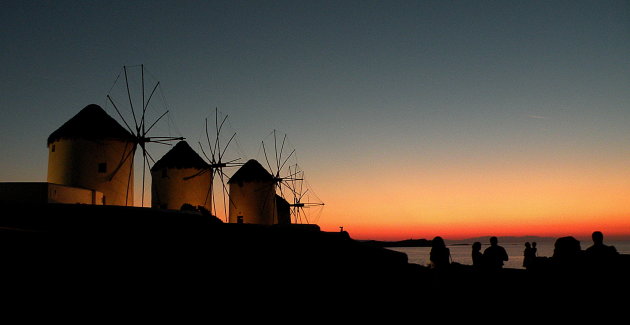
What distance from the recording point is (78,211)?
10836 millimetres

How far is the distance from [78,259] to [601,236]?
966cm

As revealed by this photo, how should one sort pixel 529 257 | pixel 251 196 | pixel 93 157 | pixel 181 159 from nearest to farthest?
pixel 529 257 < pixel 93 157 < pixel 181 159 < pixel 251 196

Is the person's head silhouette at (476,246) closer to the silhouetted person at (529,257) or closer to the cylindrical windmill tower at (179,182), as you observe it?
the silhouetted person at (529,257)

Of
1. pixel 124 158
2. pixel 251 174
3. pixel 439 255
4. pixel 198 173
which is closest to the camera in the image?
pixel 439 255

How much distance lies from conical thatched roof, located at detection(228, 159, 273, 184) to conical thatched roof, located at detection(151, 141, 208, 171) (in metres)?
8.67

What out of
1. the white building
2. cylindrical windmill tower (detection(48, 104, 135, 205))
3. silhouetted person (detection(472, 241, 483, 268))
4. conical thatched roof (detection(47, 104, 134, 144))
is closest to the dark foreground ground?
silhouetted person (detection(472, 241, 483, 268))

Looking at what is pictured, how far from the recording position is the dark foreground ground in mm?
8016

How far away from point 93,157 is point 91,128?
6.34 ft

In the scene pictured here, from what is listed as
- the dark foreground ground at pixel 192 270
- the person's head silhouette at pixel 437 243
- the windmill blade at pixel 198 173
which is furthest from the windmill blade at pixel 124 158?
the person's head silhouette at pixel 437 243

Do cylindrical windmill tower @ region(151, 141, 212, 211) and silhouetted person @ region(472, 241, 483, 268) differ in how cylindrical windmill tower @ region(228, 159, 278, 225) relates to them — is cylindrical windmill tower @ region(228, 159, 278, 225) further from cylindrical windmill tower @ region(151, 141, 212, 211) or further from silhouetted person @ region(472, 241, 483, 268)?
silhouetted person @ region(472, 241, 483, 268)

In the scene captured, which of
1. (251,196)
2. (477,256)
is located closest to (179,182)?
(251,196)

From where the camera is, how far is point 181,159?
44.2 m

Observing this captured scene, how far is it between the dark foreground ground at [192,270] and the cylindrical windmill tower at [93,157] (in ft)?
69.0

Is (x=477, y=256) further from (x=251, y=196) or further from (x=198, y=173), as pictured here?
(x=251, y=196)
